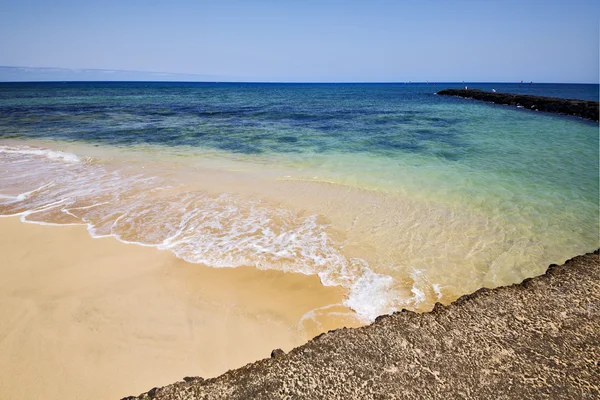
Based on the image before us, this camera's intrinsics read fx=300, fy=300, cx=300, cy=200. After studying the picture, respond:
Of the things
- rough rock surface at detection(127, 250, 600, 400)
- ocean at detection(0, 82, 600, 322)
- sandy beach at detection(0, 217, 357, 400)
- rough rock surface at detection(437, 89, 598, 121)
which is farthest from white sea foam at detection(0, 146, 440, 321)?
rough rock surface at detection(437, 89, 598, 121)

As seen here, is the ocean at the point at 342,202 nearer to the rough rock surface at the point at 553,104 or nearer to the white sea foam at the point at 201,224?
the white sea foam at the point at 201,224

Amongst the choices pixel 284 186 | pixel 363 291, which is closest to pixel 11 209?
pixel 284 186

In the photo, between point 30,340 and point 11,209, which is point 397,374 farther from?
point 11,209

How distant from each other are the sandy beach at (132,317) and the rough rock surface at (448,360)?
1.29 m

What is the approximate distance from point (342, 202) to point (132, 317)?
5136 mm

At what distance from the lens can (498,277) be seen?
4.98 meters

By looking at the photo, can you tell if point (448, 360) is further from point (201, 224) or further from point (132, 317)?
point (201, 224)

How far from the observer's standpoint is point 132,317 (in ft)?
13.4

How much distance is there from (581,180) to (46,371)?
13.3m

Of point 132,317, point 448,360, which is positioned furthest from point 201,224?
point 448,360

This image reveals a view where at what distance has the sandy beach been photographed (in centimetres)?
333

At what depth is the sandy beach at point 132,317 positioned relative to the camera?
10.9 feet

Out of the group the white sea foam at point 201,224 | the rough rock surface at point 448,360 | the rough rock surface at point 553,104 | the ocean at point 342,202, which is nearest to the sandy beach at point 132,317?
the white sea foam at point 201,224

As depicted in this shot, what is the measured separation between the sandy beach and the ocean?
1.49 ft
